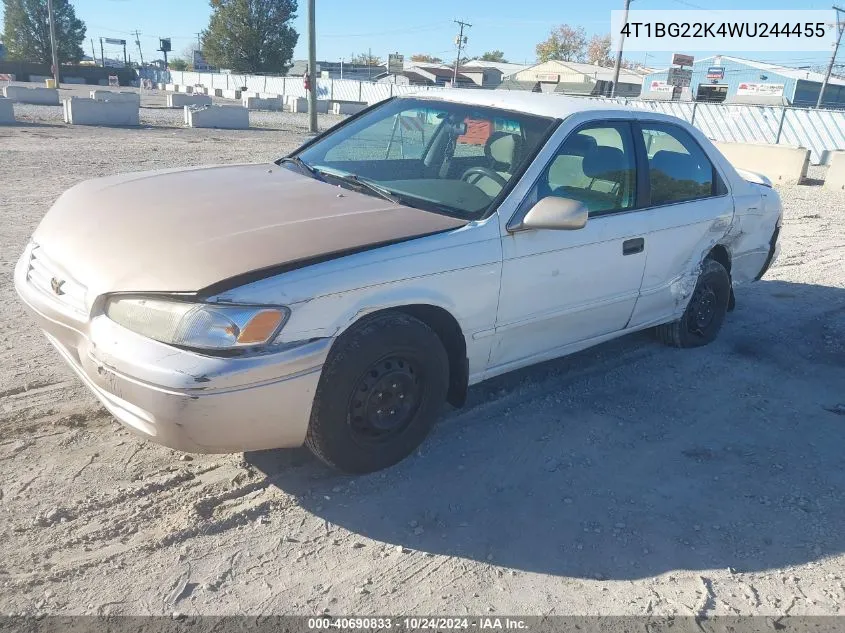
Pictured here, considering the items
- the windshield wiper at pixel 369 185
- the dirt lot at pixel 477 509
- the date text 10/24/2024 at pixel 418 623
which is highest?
the windshield wiper at pixel 369 185

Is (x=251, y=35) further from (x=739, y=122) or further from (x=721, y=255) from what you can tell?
(x=721, y=255)

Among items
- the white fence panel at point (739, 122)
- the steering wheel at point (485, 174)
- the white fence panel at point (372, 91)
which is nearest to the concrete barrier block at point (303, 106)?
the white fence panel at point (372, 91)

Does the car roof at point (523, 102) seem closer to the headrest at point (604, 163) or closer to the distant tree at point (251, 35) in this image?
the headrest at point (604, 163)

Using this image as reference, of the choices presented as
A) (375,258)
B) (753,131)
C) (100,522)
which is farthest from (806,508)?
(753,131)

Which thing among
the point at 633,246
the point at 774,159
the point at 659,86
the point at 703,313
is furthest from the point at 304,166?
the point at 659,86

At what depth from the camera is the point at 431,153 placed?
13.0 feet

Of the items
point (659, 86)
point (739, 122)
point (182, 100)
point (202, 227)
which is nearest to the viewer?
point (202, 227)

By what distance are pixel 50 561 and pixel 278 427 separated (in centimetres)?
96

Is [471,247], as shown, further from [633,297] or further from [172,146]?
[172,146]

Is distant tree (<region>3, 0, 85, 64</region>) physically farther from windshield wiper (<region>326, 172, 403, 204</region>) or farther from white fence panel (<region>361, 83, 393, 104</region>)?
windshield wiper (<region>326, 172, 403, 204</region>)

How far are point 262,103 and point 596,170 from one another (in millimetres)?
35394

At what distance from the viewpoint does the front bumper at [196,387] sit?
7.99 ft

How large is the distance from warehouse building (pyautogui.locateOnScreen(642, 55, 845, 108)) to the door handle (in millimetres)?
48688

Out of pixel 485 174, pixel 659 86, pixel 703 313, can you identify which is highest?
pixel 659 86
